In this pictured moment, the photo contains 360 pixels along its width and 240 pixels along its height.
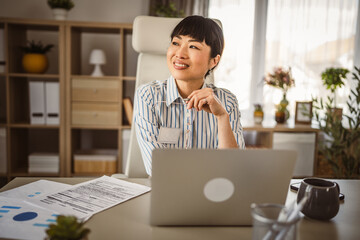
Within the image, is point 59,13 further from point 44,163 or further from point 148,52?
point 148,52

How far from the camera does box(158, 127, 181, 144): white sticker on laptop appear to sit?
51.9 inches

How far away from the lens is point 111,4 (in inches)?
115

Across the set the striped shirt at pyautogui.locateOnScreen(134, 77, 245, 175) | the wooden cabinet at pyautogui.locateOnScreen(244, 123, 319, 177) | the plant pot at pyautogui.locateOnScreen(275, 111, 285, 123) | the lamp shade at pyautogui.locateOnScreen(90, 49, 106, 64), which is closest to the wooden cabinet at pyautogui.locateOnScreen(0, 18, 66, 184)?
the lamp shade at pyautogui.locateOnScreen(90, 49, 106, 64)

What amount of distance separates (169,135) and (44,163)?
1698 millimetres

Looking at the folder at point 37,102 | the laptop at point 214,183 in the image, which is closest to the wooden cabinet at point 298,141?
the folder at point 37,102

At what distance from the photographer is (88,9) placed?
2.92 meters

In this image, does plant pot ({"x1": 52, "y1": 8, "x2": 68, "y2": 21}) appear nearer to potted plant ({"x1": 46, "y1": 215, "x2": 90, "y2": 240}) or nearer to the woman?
the woman

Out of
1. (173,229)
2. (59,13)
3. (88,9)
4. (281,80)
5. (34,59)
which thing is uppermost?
(88,9)

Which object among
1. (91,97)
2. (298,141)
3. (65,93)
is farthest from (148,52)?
(298,141)

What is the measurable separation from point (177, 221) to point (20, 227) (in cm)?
34

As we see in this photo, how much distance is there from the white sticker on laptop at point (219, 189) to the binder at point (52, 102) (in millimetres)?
2176

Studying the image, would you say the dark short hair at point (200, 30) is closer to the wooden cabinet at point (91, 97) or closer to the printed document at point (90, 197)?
the printed document at point (90, 197)

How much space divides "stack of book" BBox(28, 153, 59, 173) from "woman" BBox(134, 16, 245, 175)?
1.52m

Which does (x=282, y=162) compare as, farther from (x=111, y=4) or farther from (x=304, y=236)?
(x=111, y=4)
